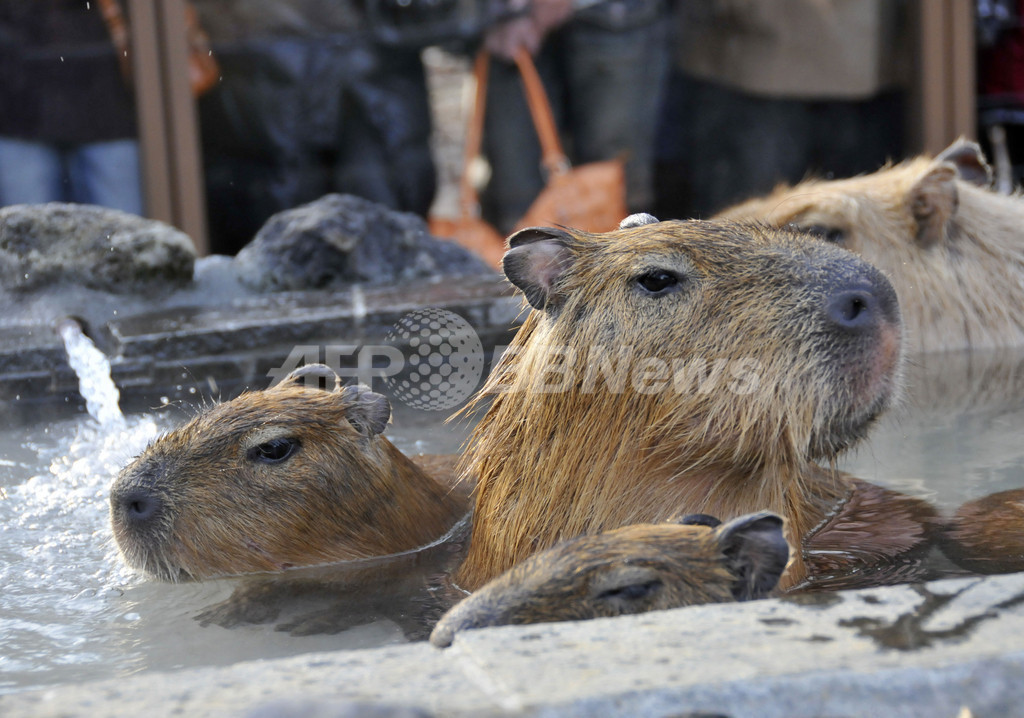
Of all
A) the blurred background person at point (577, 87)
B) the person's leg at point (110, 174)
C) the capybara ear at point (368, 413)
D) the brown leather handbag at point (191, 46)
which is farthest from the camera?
the blurred background person at point (577, 87)

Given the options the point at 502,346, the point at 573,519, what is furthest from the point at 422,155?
the point at 573,519

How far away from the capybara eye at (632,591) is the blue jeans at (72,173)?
5.00 metres

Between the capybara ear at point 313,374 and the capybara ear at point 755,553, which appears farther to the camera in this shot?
the capybara ear at point 313,374

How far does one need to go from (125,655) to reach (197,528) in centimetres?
52

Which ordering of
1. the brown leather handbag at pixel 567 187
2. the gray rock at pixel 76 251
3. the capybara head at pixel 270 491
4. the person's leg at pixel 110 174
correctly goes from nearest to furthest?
the capybara head at pixel 270 491 → the gray rock at pixel 76 251 → the person's leg at pixel 110 174 → the brown leather handbag at pixel 567 187

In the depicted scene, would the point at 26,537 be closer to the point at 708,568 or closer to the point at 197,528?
the point at 197,528

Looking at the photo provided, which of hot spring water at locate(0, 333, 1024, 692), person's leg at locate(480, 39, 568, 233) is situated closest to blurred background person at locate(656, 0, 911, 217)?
person's leg at locate(480, 39, 568, 233)

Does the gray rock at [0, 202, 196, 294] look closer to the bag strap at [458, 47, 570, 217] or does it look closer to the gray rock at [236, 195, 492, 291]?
the gray rock at [236, 195, 492, 291]

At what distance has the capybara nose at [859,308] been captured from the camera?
2.15 metres

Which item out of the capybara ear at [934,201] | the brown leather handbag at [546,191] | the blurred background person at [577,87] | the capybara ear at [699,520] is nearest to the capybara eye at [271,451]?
the capybara ear at [699,520]

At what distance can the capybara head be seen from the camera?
2.77 meters

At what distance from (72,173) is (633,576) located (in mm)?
5361

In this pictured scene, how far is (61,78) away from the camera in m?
6.19

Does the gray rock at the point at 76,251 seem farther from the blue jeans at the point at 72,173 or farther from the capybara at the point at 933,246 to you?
the capybara at the point at 933,246
